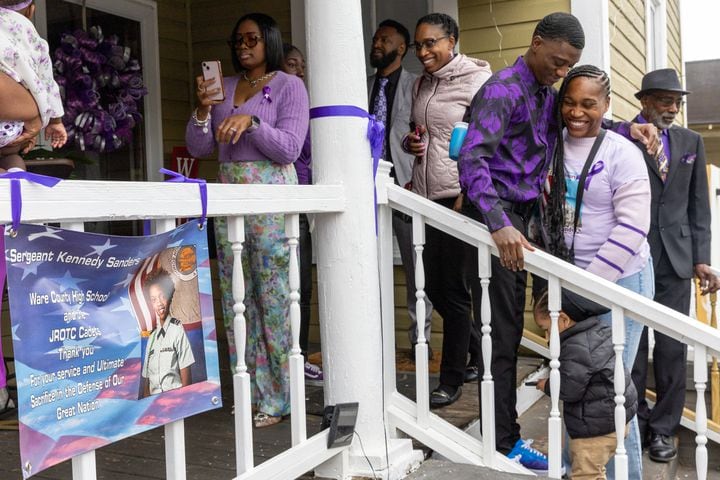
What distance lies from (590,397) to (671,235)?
4.92 ft

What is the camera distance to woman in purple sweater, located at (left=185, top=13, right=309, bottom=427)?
3.13 metres

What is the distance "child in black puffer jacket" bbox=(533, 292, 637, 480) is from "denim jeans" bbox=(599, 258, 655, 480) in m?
0.20

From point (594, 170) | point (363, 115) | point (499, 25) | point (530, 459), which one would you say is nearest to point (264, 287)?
point (363, 115)

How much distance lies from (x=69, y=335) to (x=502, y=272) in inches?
69.3

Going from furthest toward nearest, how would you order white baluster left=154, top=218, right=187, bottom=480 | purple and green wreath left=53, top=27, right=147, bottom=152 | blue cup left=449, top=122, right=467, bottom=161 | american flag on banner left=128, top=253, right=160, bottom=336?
purple and green wreath left=53, top=27, right=147, bottom=152
blue cup left=449, top=122, right=467, bottom=161
white baluster left=154, top=218, right=187, bottom=480
american flag on banner left=128, top=253, right=160, bottom=336

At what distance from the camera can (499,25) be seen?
16.5 feet

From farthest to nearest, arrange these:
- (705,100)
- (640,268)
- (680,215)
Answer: (705,100)
(680,215)
(640,268)

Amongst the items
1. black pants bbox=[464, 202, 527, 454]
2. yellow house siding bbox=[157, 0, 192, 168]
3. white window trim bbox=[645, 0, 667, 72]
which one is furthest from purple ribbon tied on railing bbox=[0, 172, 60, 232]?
white window trim bbox=[645, 0, 667, 72]

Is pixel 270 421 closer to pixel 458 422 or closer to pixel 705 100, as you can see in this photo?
pixel 458 422

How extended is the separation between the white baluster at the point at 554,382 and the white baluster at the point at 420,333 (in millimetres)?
505

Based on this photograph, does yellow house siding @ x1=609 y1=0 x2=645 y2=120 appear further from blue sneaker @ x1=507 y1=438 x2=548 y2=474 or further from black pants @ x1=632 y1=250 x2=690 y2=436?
blue sneaker @ x1=507 y1=438 x2=548 y2=474

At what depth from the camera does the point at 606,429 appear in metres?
2.71

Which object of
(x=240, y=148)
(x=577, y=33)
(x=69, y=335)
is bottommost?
(x=69, y=335)

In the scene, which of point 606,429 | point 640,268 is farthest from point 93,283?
point 640,268
